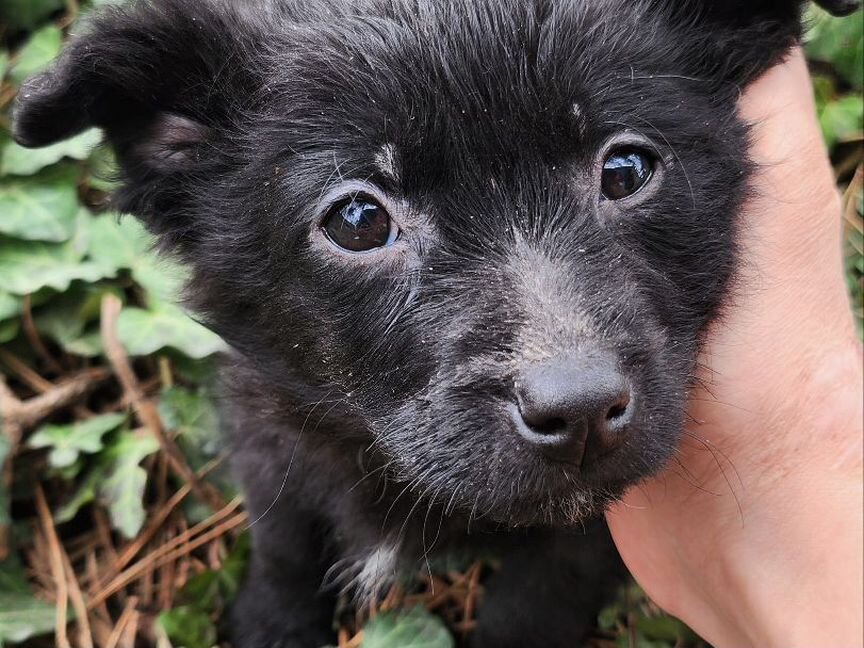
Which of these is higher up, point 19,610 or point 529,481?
point 529,481

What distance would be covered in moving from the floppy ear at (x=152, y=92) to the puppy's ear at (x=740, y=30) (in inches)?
41.8

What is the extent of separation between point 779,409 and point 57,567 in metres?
2.39

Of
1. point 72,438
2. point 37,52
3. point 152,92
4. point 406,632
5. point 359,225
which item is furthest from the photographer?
point 37,52

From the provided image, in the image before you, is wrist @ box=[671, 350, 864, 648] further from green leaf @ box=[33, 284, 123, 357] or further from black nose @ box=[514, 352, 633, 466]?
green leaf @ box=[33, 284, 123, 357]

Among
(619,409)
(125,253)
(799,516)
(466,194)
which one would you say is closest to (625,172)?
(466,194)

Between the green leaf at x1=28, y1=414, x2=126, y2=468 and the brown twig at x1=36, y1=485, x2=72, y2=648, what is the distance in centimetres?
17

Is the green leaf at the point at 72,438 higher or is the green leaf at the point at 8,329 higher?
the green leaf at the point at 8,329

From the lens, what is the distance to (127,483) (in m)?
2.97

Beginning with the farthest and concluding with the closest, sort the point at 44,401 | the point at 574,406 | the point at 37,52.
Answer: the point at 37,52
the point at 44,401
the point at 574,406

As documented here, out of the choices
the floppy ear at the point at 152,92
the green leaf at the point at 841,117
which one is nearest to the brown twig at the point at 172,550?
the floppy ear at the point at 152,92

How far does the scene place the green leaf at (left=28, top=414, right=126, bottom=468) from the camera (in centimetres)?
302

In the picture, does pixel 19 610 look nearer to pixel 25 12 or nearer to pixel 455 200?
pixel 455 200

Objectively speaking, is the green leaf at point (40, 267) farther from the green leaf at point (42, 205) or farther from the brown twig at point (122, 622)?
the brown twig at point (122, 622)

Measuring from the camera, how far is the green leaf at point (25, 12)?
12.5 feet
